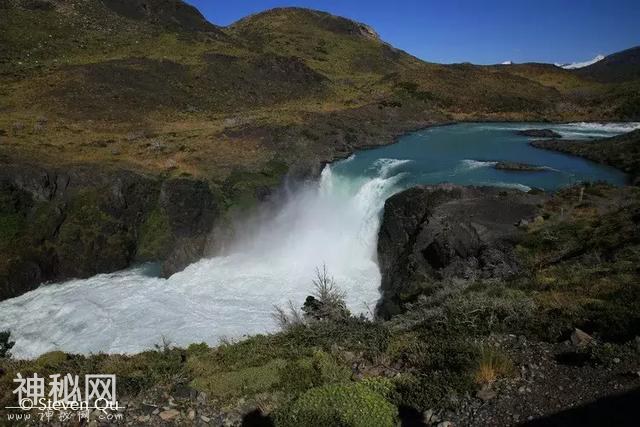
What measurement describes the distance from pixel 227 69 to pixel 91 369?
6700 centimetres

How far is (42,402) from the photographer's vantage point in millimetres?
8422

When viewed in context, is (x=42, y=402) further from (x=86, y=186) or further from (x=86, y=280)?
(x=86, y=186)

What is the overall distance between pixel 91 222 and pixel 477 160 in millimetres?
29273

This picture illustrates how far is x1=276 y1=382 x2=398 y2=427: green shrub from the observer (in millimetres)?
6567

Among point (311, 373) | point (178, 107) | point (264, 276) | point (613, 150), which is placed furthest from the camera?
point (178, 107)

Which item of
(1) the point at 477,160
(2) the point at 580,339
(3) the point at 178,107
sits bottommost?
(2) the point at 580,339

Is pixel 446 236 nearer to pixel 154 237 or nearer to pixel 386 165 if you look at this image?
pixel 386 165

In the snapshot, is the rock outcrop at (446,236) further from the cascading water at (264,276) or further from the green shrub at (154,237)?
the green shrub at (154,237)

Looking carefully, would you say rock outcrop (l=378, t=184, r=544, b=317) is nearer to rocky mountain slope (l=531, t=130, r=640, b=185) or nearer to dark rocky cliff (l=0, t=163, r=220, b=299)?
dark rocky cliff (l=0, t=163, r=220, b=299)

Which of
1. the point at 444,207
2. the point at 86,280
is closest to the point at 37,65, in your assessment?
the point at 86,280

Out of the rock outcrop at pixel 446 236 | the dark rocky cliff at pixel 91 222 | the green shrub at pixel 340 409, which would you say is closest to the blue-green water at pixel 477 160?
the rock outcrop at pixel 446 236

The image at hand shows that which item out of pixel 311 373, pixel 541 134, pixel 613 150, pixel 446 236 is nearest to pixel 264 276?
pixel 446 236

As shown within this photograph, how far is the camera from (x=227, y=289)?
79.4 ft

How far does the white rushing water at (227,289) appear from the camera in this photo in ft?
65.8
